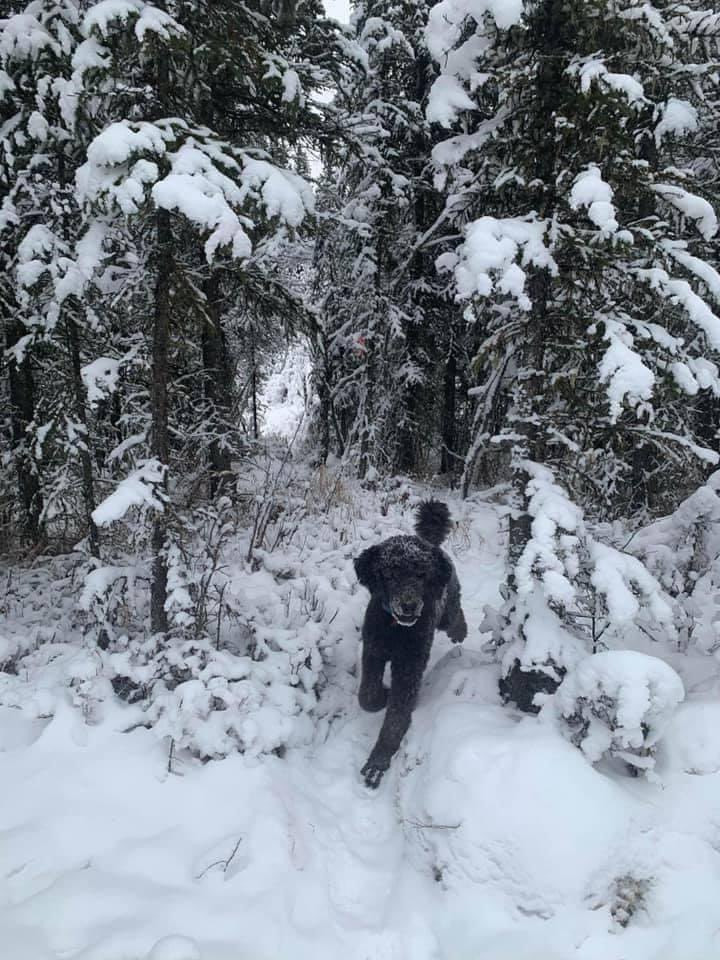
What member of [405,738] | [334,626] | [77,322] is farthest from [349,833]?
[77,322]

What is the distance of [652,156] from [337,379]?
777cm

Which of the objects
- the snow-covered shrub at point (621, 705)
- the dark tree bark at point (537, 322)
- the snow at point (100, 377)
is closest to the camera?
the snow-covered shrub at point (621, 705)

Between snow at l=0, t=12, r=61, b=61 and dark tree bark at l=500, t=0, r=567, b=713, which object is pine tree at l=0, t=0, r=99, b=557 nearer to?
snow at l=0, t=12, r=61, b=61

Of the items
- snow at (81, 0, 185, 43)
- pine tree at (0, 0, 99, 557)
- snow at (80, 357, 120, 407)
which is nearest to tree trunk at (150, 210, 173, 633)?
snow at (80, 357, 120, 407)

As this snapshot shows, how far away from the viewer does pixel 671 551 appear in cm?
424

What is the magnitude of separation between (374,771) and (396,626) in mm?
970

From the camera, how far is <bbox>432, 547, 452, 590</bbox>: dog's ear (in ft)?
14.1

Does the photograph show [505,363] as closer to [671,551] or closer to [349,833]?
[671,551]

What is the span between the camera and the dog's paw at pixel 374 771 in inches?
147

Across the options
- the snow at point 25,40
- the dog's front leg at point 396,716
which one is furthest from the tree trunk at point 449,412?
the snow at point 25,40

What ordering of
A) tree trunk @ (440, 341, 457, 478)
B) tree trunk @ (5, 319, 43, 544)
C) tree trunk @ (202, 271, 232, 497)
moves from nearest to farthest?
tree trunk @ (5, 319, 43, 544)
tree trunk @ (202, 271, 232, 497)
tree trunk @ (440, 341, 457, 478)

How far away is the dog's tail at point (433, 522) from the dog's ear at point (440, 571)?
0.43 metres

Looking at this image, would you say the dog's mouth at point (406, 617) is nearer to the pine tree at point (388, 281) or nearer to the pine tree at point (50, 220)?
the pine tree at point (50, 220)

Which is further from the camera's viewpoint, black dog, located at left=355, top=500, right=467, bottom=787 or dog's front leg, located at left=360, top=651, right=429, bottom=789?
black dog, located at left=355, top=500, right=467, bottom=787
